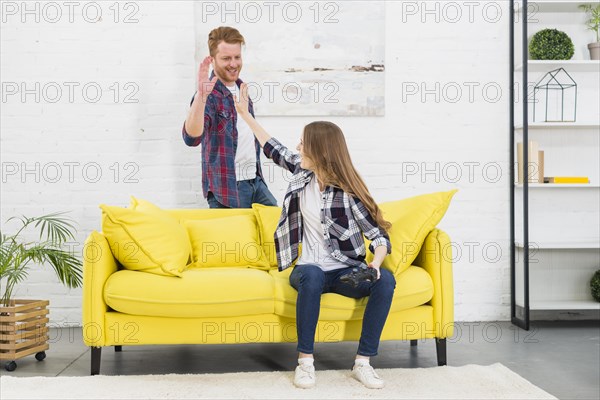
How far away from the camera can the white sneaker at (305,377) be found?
2.87m

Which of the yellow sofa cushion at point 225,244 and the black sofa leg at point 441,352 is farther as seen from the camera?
the yellow sofa cushion at point 225,244

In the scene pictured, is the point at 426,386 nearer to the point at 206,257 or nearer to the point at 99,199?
the point at 206,257

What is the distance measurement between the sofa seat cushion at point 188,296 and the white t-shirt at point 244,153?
1221 millimetres

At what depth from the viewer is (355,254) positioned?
10.4 feet

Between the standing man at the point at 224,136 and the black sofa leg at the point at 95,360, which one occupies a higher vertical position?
the standing man at the point at 224,136

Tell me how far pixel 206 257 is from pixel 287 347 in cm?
71

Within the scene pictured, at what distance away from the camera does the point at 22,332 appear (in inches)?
137

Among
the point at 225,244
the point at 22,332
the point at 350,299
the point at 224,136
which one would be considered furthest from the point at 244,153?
the point at 22,332

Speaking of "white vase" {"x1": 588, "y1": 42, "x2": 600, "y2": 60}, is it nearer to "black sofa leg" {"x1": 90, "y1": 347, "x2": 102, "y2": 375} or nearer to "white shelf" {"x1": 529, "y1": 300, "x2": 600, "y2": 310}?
"white shelf" {"x1": 529, "y1": 300, "x2": 600, "y2": 310}

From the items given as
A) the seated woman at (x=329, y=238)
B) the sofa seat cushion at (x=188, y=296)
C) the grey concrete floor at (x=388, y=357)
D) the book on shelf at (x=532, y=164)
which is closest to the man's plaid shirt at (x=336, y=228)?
the seated woman at (x=329, y=238)

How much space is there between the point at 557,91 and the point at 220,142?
85.3 inches

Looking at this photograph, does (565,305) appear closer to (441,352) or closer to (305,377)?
(441,352)

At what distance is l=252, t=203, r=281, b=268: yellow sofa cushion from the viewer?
11.7 feet

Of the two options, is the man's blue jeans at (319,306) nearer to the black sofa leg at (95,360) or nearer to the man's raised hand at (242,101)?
the black sofa leg at (95,360)
